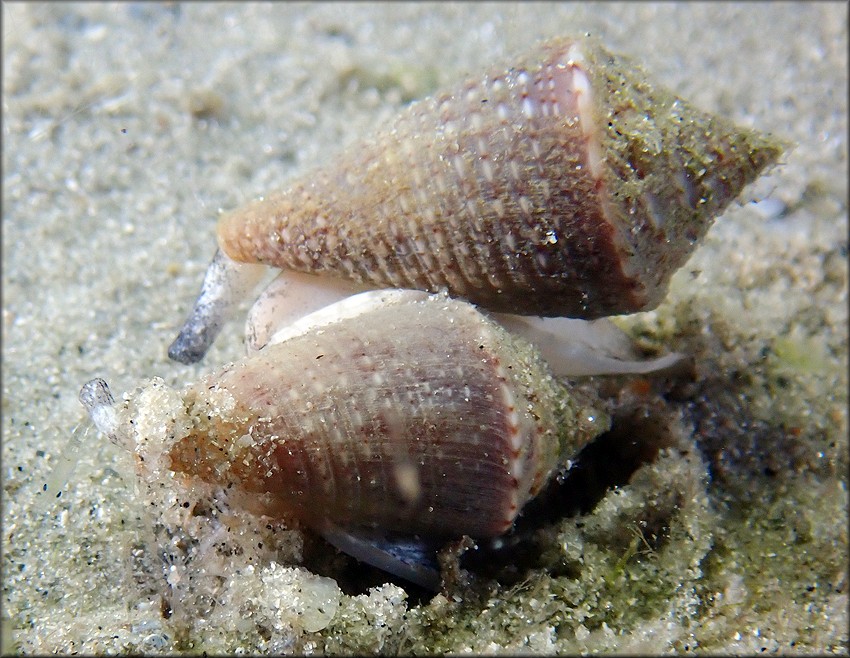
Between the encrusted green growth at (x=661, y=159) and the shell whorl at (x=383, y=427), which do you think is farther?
the encrusted green growth at (x=661, y=159)

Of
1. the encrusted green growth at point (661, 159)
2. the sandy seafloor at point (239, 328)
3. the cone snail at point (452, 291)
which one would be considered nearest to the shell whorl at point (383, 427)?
the cone snail at point (452, 291)

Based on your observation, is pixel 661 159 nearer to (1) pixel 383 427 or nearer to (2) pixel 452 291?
(2) pixel 452 291

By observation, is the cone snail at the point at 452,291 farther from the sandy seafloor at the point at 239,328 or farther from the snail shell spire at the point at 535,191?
the sandy seafloor at the point at 239,328

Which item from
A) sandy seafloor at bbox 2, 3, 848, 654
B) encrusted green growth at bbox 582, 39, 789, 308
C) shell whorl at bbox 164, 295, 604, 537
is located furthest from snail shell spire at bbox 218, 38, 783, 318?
sandy seafloor at bbox 2, 3, 848, 654

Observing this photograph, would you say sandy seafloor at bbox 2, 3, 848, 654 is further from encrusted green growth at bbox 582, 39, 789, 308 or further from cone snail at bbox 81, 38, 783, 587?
encrusted green growth at bbox 582, 39, 789, 308

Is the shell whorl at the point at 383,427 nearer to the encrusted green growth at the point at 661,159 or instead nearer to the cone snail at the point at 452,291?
the cone snail at the point at 452,291
